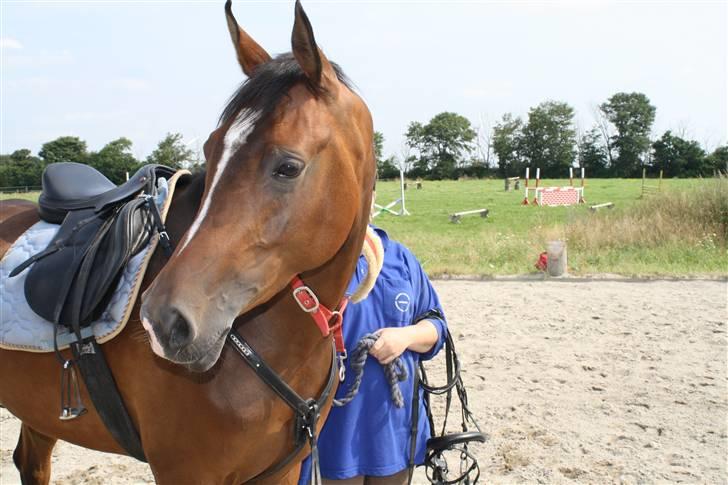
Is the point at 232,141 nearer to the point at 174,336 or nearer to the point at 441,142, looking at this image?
the point at 174,336

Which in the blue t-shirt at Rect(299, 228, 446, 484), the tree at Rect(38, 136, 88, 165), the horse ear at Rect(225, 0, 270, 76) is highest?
the tree at Rect(38, 136, 88, 165)

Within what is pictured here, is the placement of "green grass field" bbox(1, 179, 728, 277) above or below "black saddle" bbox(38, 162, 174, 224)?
below

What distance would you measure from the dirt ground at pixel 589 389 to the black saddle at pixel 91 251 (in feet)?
6.55

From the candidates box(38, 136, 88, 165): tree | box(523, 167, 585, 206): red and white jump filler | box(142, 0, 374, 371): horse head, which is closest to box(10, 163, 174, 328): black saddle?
box(142, 0, 374, 371): horse head

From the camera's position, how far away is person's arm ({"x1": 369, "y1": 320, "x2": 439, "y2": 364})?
212cm

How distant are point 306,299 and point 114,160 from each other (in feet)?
126

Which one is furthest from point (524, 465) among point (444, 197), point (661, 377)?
point (444, 197)

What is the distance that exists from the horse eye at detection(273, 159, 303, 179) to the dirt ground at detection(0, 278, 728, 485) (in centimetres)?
262

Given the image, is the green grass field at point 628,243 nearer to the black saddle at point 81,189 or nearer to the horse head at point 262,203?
the black saddle at point 81,189

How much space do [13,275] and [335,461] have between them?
1.38m

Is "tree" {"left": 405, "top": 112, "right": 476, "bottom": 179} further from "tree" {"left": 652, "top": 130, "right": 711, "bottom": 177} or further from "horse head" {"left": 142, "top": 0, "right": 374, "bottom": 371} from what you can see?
"horse head" {"left": 142, "top": 0, "right": 374, "bottom": 371}

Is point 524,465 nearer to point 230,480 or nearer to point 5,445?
point 230,480

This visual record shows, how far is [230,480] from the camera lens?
173cm

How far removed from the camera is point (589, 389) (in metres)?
4.53
